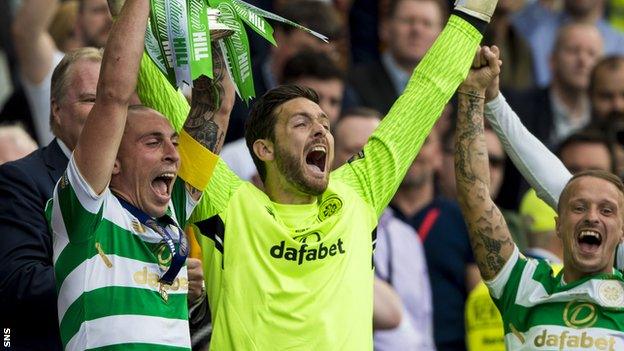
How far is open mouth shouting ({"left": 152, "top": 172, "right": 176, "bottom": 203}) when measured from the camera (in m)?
6.07

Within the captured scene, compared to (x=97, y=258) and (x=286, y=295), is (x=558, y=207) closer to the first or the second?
(x=286, y=295)

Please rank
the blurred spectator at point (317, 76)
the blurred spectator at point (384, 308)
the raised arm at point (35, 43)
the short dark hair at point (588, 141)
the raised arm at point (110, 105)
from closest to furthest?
the raised arm at point (110, 105)
the blurred spectator at point (384, 308)
the raised arm at point (35, 43)
the blurred spectator at point (317, 76)
the short dark hair at point (588, 141)

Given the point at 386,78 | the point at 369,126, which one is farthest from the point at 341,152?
the point at 386,78

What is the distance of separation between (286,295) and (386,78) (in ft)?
15.6

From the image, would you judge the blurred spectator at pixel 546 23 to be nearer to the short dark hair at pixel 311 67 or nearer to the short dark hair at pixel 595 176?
the short dark hair at pixel 311 67

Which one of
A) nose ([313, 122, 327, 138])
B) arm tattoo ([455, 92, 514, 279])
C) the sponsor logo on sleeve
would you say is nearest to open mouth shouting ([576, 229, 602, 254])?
arm tattoo ([455, 92, 514, 279])

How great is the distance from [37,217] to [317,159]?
46.9 inches

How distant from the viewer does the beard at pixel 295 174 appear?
A: 6574 millimetres

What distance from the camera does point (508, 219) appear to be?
9.72 m

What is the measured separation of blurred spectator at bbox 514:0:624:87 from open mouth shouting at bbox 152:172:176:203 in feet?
22.6

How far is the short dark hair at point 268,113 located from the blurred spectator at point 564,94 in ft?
16.1

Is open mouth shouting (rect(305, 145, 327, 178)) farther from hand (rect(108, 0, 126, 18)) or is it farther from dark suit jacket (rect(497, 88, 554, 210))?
dark suit jacket (rect(497, 88, 554, 210))

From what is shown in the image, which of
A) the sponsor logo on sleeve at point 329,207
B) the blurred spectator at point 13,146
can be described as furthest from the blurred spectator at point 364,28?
the sponsor logo on sleeve at point 329,207

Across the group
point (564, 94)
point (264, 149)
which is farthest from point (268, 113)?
point (564, 94)
